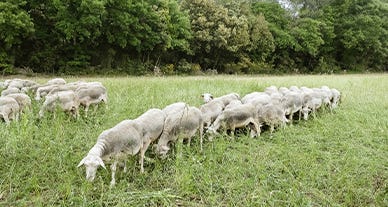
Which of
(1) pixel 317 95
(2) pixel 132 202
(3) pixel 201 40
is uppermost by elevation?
(3) pixel 201 40

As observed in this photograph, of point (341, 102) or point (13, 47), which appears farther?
point (13, 47)

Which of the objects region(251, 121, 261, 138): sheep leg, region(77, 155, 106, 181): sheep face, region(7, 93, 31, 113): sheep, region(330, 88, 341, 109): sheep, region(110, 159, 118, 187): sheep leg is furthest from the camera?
region(330, 88, 341, 109): sheep

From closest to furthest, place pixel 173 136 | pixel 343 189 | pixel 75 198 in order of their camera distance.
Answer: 1. pixel 75 198
2. pixel 343 189
3. pixel 173 136

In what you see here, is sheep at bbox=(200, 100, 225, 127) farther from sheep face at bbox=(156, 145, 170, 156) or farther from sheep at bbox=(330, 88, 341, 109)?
sheep at bbox=(330, 88, 341, 109)

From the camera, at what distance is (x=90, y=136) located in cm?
557

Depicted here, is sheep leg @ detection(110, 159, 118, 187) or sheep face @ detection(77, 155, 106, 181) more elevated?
sheep face @ detection(77, 155, 106, 181)

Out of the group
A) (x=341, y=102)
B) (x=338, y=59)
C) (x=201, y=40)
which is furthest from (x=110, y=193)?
(x=338, y=59)

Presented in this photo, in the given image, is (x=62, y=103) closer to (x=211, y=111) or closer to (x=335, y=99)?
(x=211, y=111)

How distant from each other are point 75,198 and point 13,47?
20279 millimetres

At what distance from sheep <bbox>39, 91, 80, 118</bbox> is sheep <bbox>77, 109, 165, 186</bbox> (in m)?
2.22

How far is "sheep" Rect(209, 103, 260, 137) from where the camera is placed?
6105mm

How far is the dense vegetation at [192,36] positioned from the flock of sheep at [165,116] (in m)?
12.9

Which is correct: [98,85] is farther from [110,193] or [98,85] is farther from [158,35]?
[158,35]

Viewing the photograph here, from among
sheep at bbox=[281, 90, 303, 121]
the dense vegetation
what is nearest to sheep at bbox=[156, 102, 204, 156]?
sheep at bbox=[281, 90, 303, 121]
